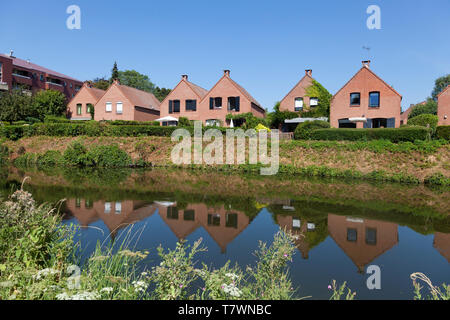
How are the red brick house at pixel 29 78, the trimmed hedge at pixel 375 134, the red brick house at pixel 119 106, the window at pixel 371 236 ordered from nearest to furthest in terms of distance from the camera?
the window at pixel 371 236, the trimmed hedge at pixel 375 134, the red brick house at pixel 119 106, the red brick house at pixel 29 78

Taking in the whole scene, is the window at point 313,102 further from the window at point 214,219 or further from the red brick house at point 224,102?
the window at point 214,219

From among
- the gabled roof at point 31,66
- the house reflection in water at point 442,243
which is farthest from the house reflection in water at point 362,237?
the gabled roof at point 31,66

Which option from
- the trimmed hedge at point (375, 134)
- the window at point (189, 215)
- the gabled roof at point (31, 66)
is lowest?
the window at point (189, 215)

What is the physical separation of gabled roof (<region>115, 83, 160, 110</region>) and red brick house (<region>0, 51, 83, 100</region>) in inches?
610

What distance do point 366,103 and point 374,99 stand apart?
815mm

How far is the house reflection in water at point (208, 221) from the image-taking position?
7699mm

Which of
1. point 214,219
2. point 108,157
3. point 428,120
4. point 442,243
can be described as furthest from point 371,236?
point 428,120

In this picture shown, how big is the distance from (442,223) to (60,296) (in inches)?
413

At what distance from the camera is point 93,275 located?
13.6 feet

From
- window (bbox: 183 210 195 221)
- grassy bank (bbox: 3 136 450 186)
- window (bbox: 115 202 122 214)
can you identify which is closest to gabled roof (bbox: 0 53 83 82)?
grassy bank (bbox: 3 136 450 186)

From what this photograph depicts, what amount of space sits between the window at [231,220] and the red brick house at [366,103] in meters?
23.4

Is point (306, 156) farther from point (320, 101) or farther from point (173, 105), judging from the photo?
point (173, 105)

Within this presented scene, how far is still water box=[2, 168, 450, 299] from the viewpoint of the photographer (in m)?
5.73

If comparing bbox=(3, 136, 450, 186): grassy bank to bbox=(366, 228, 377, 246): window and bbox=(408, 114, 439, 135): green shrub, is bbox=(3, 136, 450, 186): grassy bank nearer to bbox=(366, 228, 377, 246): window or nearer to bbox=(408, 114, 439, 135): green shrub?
bbox=(366, 228, 377, 246): window
